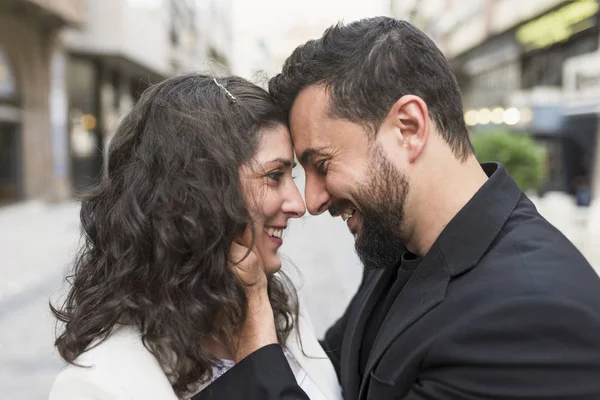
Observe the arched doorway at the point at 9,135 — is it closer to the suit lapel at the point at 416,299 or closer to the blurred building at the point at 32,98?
the blurred building at the point at 32,98

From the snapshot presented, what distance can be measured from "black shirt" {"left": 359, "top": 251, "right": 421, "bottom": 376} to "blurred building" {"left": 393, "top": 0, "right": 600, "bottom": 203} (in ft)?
21.6

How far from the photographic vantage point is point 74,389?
1.54m

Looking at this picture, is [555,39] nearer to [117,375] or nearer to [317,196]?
[317,196]

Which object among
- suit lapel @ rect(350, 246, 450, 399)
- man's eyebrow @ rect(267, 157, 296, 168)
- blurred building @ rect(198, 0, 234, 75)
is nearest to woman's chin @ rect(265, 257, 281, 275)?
man's eyebrow @ rect(267, 157, 296, 168)

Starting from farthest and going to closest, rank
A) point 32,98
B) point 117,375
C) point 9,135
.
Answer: point 32,98
point 9,135
point 117,375

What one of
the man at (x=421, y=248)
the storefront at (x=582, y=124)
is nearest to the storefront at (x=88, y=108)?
the storefront at (x=582, y=124)

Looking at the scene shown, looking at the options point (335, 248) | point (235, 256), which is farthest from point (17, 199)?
point (235, 256)

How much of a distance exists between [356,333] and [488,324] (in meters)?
0.71

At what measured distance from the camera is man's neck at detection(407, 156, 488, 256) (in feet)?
5.79

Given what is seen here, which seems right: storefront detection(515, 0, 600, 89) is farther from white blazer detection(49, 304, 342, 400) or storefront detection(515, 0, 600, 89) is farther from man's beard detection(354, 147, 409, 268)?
white blazer detection(49, 304, 342, 400)

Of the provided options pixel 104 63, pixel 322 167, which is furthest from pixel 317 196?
pixel 104 63

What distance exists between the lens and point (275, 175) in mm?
2006

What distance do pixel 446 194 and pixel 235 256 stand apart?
69 cm

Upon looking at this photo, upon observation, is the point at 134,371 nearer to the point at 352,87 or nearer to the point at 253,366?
the point at 253,366
